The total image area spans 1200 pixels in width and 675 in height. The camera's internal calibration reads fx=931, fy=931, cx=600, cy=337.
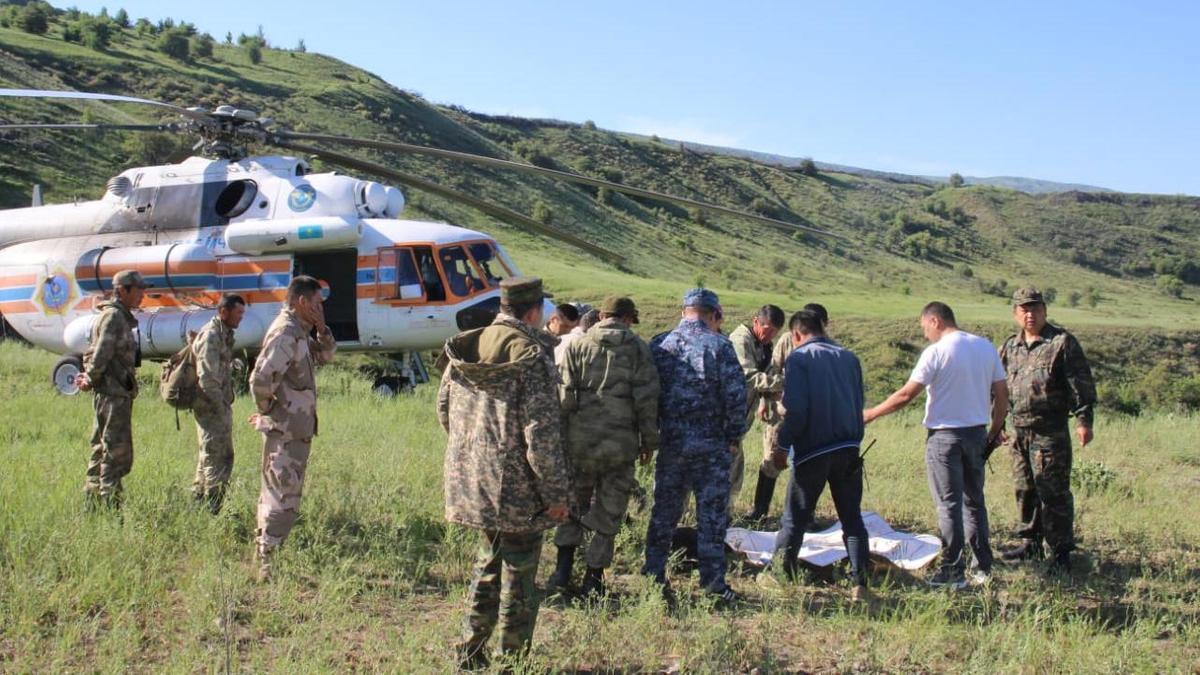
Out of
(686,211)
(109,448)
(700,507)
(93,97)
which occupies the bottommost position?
(109,448)

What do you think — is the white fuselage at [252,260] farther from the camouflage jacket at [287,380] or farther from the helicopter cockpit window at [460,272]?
the camouflage jacket at [287,380]

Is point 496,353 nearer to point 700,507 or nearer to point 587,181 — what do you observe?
point 700,507

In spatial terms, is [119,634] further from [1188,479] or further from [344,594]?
[1188,479]

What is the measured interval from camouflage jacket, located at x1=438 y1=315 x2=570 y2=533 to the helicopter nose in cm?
827

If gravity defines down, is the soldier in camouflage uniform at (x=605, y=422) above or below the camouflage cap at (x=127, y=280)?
below

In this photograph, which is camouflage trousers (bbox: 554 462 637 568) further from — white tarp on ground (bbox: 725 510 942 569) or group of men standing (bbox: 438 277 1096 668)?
white tarp on ground (bbox: 725 510 942 569)

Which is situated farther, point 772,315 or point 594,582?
point 772,315

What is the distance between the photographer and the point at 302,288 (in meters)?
5.49

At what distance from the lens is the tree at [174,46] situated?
151 ft

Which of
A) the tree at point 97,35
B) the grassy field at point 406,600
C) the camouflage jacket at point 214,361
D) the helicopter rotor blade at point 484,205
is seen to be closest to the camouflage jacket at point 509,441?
the grassy field at point 406,600

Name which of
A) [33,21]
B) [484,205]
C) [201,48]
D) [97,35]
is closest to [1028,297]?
[484,205]

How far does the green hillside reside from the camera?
86.0ft

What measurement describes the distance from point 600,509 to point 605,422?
0.52 metres

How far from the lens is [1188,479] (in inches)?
371
